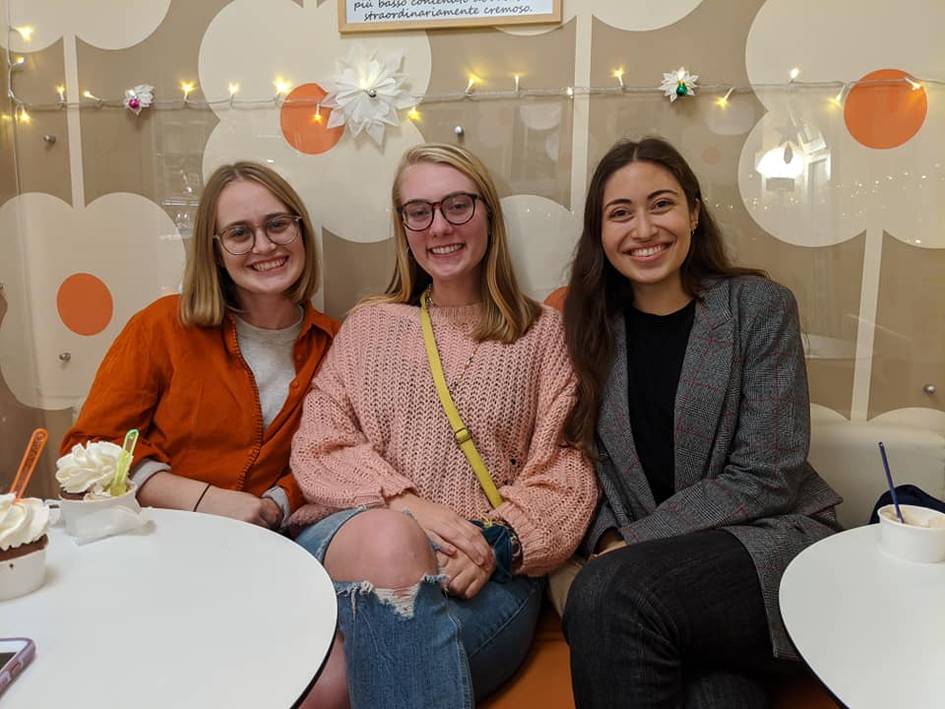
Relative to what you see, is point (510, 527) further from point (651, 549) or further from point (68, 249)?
point (68, 249)

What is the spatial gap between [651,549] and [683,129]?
1.13 meters

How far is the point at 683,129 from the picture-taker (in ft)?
6.08

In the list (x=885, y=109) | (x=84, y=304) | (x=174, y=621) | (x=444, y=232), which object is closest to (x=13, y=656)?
(x=174, y=621)

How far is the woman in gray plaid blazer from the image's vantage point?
1.22 meters

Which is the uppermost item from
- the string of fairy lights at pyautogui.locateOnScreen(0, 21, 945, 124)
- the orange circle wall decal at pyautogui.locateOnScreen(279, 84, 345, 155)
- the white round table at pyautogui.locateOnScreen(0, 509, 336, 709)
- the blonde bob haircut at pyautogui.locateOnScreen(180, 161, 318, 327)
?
the string of fairy lights at pyautogui.locateOnScreen(0, 21, 945, 124)

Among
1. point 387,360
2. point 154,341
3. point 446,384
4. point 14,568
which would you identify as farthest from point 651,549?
point 154,341

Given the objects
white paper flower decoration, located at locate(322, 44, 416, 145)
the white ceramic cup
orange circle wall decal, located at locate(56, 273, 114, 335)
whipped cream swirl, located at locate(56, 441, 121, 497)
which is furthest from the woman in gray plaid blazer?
orange circle wall decal, located at locate(56, 273, 114, 335)

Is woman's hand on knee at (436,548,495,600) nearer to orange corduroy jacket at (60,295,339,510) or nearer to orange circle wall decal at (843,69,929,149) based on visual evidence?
orange corduroy jacket at (60,295,339,510)

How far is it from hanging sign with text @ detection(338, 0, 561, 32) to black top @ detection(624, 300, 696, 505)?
2.93 ft

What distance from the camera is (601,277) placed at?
1.68m

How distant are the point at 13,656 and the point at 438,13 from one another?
1714mm

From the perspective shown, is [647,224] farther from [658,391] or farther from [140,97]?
[140,97]

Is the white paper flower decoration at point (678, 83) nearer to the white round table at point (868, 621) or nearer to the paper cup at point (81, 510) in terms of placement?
the white round table at point (868, 621)

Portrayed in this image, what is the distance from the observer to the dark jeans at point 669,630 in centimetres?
117
